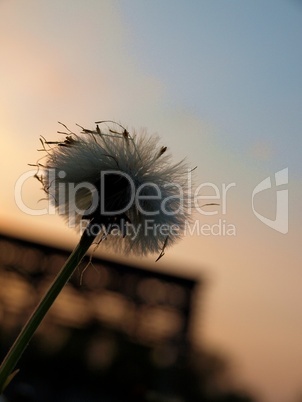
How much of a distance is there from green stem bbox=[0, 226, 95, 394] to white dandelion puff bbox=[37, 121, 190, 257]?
0.18 m

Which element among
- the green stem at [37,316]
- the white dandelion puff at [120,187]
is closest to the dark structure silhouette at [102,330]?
the white dandelion puff at [120,187]

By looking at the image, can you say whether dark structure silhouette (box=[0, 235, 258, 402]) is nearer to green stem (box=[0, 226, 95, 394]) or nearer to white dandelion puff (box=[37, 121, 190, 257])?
white dandelion puff (box=[37, 121, 190, 257])

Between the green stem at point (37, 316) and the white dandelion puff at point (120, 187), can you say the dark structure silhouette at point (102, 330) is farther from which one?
the green stem at point (37, 316)

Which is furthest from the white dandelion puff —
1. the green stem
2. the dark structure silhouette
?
the dark structure silhouette

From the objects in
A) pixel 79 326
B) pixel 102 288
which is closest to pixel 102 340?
pixel 79 326

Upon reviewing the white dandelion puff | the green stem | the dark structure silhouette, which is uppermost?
the white dandelion puff

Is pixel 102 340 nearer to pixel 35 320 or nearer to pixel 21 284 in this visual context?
pixel 21 284

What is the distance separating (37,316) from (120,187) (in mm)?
345

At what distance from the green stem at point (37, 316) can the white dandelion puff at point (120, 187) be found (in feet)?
0.59

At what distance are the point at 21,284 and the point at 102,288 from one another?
11.6 ft

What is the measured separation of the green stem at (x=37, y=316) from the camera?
1093mm

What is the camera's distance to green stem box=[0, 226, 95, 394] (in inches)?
43.0

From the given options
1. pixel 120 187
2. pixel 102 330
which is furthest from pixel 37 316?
pixel 102 330

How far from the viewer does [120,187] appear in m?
1.40
